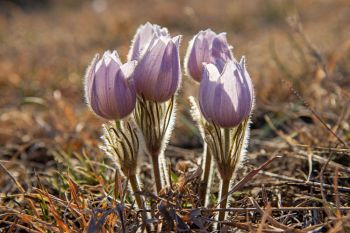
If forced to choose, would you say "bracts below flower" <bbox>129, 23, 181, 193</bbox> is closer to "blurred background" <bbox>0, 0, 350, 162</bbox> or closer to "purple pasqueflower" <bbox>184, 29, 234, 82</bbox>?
"purple pasqueflower" <bbox>184, 29, 234, 82</bbox>

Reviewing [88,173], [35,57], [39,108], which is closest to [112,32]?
[35,57]

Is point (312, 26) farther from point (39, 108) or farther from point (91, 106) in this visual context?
point (91, 106)

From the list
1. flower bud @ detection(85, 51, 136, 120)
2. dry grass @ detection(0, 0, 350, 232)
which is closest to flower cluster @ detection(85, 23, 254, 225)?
flower bud @ detection(85, 51, 136, 120)

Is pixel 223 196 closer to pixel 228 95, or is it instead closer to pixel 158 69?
pixel 228 95

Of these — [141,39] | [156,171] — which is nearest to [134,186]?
[156,171]

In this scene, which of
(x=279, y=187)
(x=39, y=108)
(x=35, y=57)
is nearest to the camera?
(x=279, y=187)
